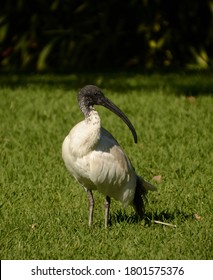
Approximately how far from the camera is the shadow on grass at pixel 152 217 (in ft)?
20.5

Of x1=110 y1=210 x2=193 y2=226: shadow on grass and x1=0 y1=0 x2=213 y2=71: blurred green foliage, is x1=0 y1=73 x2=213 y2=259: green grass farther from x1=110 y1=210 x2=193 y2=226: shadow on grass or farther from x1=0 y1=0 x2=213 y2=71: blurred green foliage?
x1=0 y1=0 x2=213 y2=71: blurred green foliage

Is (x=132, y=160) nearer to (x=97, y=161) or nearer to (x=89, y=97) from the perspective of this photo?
(x=89, y=97)

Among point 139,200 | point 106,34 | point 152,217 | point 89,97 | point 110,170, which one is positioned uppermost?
point 106,34

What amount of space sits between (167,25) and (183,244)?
402 inches

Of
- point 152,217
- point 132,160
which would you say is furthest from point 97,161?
point 132,160

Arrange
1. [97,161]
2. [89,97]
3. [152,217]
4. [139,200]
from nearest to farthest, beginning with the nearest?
[97,161] < [89,97] < [139,200] < [152,217]

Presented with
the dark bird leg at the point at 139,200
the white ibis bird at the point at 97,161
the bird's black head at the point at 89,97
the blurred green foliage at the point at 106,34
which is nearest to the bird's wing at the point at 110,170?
the white ibis bird at the point at 97,161

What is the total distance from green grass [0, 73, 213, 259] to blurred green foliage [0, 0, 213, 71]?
1889 mm

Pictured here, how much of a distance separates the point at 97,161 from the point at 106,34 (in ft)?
32.5

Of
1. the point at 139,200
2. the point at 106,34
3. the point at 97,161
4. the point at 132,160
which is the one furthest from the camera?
the point at 106,34

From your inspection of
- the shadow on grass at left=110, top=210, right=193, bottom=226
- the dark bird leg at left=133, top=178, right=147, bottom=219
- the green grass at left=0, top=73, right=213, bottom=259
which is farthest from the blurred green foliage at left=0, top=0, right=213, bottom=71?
the dark bird leg at left=133, top=178, right=147, bottom=219

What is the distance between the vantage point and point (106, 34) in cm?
1555

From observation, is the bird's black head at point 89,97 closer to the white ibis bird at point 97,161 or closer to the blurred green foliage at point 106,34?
the white ibis bird at point 97,161

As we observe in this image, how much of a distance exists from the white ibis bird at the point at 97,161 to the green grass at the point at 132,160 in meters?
0.23
